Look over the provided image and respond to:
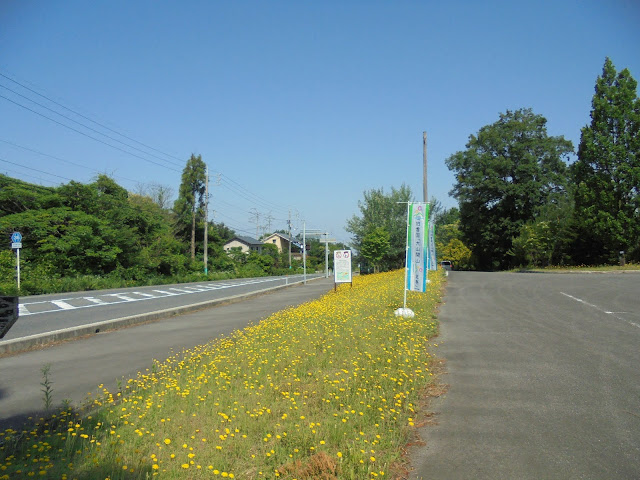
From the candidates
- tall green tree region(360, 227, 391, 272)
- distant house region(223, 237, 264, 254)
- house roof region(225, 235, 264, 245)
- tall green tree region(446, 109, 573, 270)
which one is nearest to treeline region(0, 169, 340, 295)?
tall green tree region(360, 227, 391, 272)

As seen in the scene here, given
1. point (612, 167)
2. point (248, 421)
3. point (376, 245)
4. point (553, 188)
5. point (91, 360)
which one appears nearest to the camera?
point (248, 421)

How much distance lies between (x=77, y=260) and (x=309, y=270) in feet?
194

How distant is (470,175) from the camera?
166 feet

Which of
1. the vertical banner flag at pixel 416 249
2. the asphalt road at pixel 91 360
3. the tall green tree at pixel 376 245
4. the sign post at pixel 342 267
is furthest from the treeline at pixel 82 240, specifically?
the vertical banner flag at pixel 416 249

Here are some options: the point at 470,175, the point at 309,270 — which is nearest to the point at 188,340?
the point at 470,175

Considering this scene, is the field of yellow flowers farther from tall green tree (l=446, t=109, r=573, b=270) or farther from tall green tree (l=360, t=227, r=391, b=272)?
tall green tree (l=446, t=109, r=573, b=270)

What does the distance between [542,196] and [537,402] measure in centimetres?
4789

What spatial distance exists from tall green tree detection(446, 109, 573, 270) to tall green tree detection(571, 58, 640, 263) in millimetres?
11602

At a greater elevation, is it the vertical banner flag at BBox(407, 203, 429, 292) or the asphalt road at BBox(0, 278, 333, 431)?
the vertical banner flag at BBox(407, 203, 429, 292)

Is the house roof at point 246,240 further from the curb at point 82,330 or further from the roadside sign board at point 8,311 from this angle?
the roadside sign board at point 8,311

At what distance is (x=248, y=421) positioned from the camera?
4.39m

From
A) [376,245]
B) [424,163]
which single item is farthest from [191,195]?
[424,163]

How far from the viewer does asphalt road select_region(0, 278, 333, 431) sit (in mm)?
5824

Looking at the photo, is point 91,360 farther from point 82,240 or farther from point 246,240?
point 246,240
